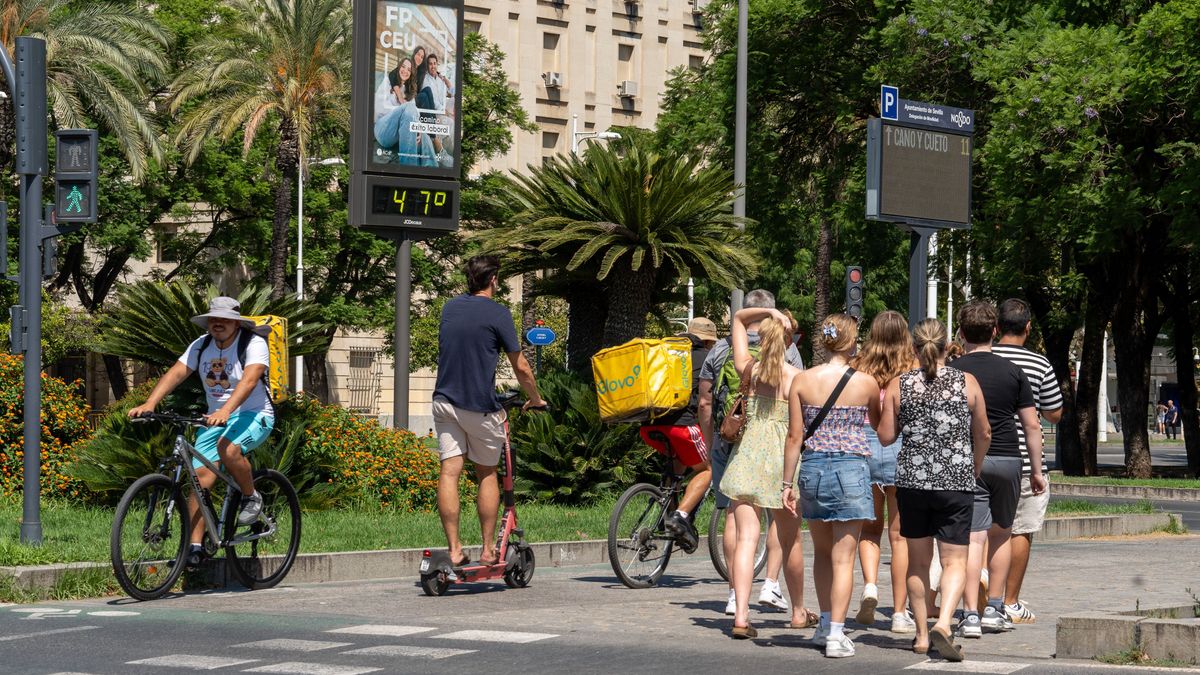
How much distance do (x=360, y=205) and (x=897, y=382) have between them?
998 cm

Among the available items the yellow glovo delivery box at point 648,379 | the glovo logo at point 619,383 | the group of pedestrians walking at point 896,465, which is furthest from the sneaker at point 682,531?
the group of pedestrians walking at point 896,465

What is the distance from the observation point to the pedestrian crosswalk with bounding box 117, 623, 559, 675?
7.92 meters

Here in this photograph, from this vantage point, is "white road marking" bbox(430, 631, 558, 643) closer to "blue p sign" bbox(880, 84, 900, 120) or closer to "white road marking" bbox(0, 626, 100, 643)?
"white road marking" bbox(0, 626, 100, 643)

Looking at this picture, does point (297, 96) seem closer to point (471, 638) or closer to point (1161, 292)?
point (1161, 292)

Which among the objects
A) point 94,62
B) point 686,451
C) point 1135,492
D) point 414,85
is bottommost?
point 1135,492

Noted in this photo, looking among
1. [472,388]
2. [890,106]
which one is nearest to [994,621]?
[472,388]

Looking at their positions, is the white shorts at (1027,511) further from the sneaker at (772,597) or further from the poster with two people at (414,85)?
the poster with two people at (414,85)

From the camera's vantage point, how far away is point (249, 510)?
425 inches

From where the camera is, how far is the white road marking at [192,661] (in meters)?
7.95

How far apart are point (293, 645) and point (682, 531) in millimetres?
3306

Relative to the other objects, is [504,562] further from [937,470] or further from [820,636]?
[937,470]

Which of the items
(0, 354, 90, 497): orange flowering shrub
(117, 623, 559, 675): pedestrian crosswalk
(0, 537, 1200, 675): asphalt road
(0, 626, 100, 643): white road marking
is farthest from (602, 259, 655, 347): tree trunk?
(0, 626, 100, 643): white road marking

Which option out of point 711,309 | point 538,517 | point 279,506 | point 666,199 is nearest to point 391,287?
point 711,309

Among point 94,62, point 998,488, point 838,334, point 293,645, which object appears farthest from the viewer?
point 94,62
